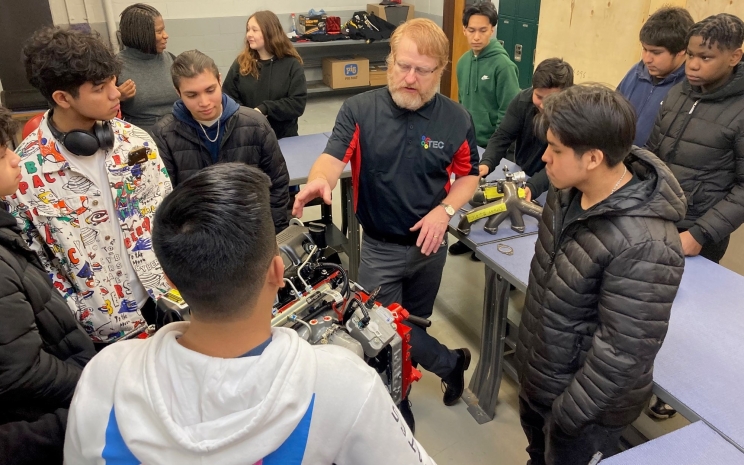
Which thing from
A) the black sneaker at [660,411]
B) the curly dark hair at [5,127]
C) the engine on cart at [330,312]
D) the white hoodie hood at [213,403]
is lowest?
→ the black sneaker at [660,411]

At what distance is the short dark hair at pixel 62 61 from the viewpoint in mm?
1521

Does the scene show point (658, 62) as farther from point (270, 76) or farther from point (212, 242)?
point (212, 242)

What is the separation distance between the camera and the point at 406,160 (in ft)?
6.43

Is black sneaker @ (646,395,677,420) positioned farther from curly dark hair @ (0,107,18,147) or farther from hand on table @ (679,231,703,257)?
curly dark hair @ (0,107,18,147)

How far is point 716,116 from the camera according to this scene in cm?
213

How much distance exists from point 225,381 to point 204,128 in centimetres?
161

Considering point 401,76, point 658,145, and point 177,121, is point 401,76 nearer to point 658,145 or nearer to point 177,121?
point 177,121

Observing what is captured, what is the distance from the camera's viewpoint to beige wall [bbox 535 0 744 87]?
3.26 metres

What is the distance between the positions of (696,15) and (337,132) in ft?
7.46

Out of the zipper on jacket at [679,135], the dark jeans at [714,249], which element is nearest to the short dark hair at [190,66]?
the zipper on jacket at [679,135]

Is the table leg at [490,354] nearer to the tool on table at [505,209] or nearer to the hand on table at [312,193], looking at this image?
the tool on table at [505,209]

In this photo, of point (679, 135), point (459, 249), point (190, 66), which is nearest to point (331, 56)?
point (459, 249)

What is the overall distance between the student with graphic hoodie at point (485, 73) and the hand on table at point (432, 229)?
5.29 ft

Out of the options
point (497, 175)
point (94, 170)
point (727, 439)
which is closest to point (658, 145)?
point (497, 175)
